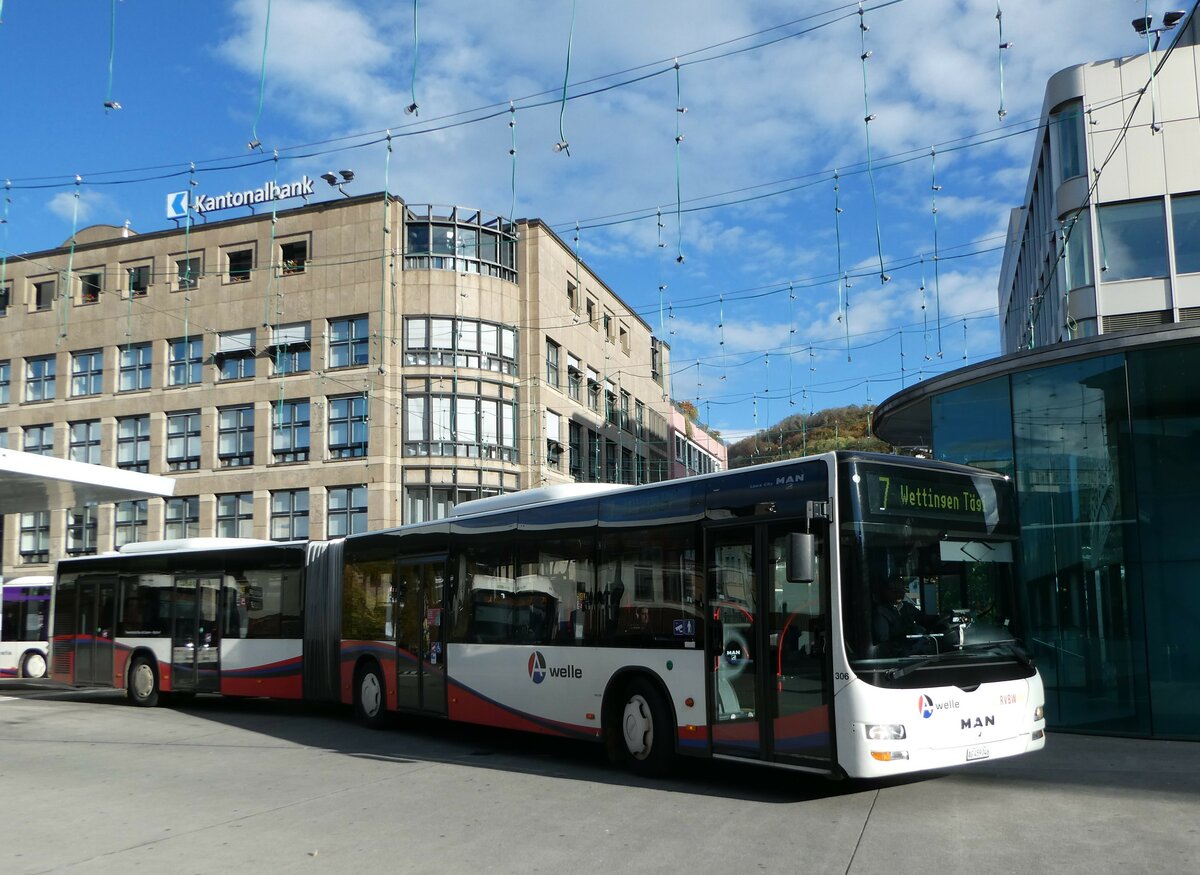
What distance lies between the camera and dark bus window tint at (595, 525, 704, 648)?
1081 centimetres

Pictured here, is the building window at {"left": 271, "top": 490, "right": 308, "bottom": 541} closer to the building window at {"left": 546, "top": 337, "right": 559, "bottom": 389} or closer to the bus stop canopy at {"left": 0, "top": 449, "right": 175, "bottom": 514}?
the building window at {"left": 546, "top": 337, "right": 559, "bottom": 389}

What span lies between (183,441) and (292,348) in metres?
6.26

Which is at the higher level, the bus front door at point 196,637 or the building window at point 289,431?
the building window at point 289,431

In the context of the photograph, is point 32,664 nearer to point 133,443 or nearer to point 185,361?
point 133,443

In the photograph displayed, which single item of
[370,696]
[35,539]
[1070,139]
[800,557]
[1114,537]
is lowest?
[370,696]

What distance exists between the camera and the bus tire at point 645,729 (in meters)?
10.9

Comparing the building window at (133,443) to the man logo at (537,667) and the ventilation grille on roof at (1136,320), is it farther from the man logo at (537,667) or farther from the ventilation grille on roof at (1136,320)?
the man logo at (537,667)

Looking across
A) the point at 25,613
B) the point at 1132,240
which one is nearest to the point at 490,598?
the point at 1132,240

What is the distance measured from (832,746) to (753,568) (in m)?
1.81

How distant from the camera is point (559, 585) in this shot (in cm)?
1262

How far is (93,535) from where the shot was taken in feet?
151

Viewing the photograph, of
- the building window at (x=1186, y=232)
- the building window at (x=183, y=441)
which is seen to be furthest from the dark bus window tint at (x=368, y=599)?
the building window at (x=183, y=441)

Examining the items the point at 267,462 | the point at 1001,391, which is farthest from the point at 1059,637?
the point at 267,462

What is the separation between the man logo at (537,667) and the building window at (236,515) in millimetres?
32411
